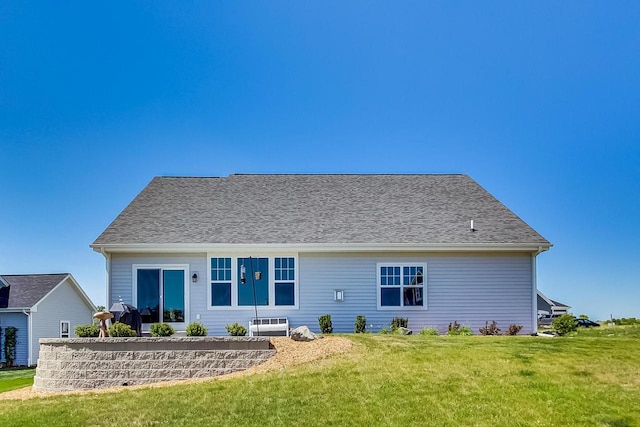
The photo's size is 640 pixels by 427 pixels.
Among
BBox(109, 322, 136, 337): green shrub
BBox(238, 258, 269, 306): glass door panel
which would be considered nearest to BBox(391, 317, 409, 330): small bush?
BBox(238, 258, 269, 306): glass door panel

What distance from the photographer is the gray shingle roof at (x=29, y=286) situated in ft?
86.9

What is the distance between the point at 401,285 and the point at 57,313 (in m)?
20.9

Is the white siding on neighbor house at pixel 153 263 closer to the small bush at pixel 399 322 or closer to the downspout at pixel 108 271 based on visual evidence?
the downspout at pixel 108 271

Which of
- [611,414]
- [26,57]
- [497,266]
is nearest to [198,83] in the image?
[26,57]

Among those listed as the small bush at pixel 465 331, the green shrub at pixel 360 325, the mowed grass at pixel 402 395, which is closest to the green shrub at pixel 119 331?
the mowed grass at pixel 402 395

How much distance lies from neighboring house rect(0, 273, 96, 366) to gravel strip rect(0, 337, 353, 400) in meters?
15.1

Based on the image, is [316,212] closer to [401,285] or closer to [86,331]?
[401,285]

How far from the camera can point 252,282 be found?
16.1m

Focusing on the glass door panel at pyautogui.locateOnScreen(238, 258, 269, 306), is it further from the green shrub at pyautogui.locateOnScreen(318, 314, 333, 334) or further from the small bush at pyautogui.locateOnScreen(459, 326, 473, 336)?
the small bush at pyautogui.locateOnScreen(459, 326, 473, 336)

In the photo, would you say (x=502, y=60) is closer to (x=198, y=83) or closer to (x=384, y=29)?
(x=384, y=29)

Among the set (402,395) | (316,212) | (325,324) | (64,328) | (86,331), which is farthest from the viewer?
(64,328)

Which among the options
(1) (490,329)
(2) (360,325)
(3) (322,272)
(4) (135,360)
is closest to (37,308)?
(3) (322,272)

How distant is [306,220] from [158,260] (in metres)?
4.82

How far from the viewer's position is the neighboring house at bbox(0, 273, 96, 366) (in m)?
25.9
